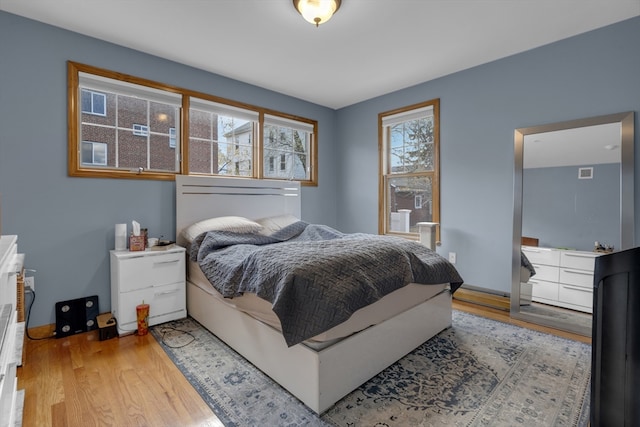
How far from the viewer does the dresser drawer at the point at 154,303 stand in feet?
8.07

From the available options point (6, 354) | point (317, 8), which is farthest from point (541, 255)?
point (6, 354)

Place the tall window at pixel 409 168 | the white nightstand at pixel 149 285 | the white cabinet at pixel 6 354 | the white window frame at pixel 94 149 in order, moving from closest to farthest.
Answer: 1. the white cabinet at pixel 6 354
2. the white nightstand at pixel 149 285
3. the white window frame at pixel 94 149
4. the tall window at pixel 409 168

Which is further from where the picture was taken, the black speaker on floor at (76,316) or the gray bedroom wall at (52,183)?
the black speaker on floor at (76,316)

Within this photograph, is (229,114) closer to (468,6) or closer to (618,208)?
(468,6)

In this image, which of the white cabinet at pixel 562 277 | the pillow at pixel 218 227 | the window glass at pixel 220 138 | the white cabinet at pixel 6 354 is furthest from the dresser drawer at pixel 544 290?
the white cabinet at pixel 6 354

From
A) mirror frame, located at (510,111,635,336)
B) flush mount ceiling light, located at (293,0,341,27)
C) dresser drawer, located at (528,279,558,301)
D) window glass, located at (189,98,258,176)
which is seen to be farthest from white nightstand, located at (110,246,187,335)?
dresser drawer, located at (528,279,558,301)

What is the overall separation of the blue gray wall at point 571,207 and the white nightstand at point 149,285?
3291 millimetres

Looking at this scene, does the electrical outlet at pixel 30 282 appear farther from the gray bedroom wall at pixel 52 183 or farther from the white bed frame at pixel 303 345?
the white bed frame at pixel 303 345

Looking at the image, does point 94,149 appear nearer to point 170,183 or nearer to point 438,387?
point 170,183

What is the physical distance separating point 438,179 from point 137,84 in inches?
129

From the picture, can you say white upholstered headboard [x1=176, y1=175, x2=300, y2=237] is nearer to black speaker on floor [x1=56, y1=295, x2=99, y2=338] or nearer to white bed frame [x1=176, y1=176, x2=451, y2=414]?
white bed frame [x1=176, y1=176, x2=451, y2=414]

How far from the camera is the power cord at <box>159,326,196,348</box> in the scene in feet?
7.60

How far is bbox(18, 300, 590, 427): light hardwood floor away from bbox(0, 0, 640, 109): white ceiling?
2.50 m

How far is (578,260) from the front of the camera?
8.73ft
